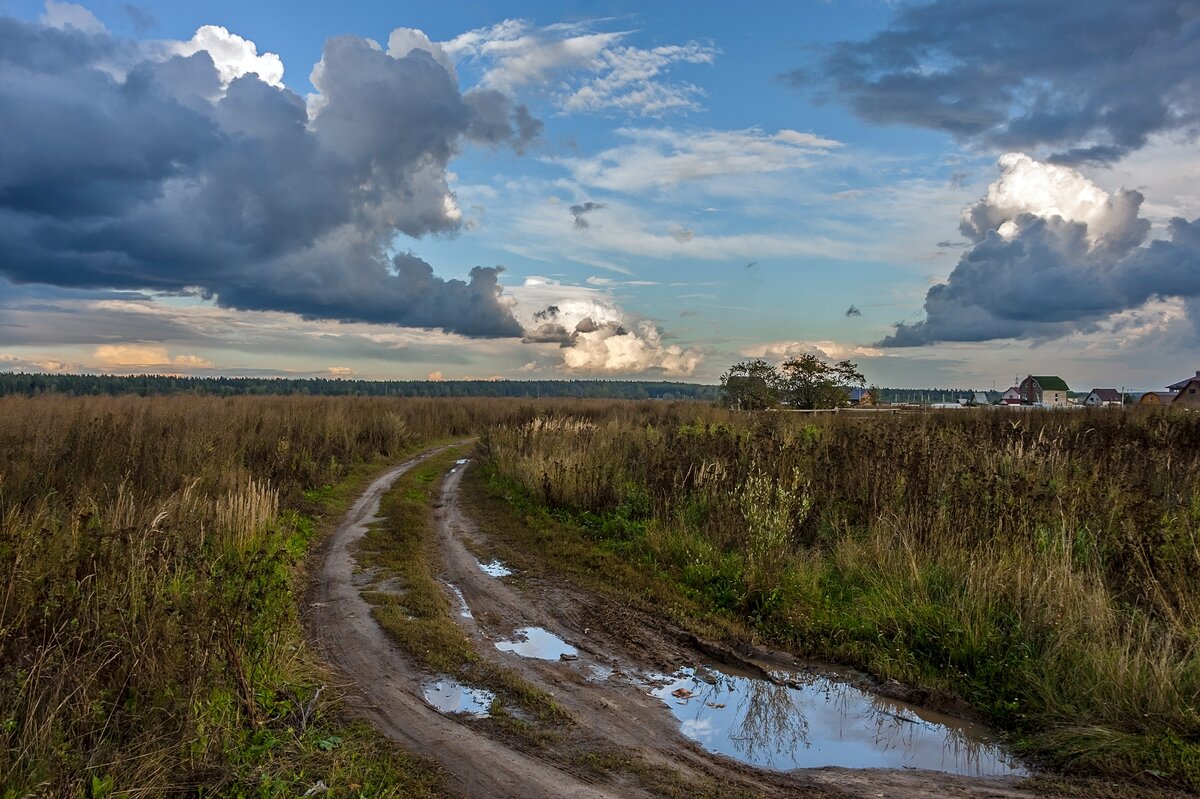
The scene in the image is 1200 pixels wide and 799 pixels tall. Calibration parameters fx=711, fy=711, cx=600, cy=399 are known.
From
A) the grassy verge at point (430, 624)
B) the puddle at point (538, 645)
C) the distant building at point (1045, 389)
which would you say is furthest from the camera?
the distant building at point (1045, 389)

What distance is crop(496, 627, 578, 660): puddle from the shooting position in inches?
255

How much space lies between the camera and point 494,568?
9.69 m

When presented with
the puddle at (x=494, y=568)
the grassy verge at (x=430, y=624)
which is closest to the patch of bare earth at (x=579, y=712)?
the grassy verge at (x=430, y=624)

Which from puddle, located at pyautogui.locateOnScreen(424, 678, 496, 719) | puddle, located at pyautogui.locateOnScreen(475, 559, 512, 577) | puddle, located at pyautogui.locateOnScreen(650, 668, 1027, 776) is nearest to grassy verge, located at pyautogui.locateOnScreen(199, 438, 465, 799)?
puddle, located at pyautogui.locateOnScreen(424, 678, 496, 719)

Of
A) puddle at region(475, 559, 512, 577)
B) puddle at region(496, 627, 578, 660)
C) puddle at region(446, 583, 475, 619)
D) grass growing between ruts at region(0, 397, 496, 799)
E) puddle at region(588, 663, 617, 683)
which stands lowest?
puddle at region(475, 559, 512, 577)

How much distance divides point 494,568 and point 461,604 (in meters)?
1.75

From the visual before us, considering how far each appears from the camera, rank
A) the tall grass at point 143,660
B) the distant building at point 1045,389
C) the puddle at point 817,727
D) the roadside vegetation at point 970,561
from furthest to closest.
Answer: the distant building at point 1045,389, the roadside vegetation at point 970,561, the puddle at point 817,727, the tall grass at point 143,660

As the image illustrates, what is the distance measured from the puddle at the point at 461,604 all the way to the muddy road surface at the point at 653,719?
2.5 inches

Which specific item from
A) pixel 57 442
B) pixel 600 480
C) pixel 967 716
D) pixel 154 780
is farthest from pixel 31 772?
pixel 57 442

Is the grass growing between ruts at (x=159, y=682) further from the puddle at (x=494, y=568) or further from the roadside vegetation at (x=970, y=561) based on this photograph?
the roadside vegetation at (x=970, y=561)

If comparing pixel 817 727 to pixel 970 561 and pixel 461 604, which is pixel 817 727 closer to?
pixel 970 561

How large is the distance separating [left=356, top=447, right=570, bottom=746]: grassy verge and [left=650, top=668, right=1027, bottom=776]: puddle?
3.47 ft

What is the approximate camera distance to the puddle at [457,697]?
5.24m

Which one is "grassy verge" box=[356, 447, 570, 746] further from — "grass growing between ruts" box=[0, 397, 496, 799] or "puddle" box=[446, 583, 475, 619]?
"grass growing between ruts" box=[0, 397, 496, 799]
